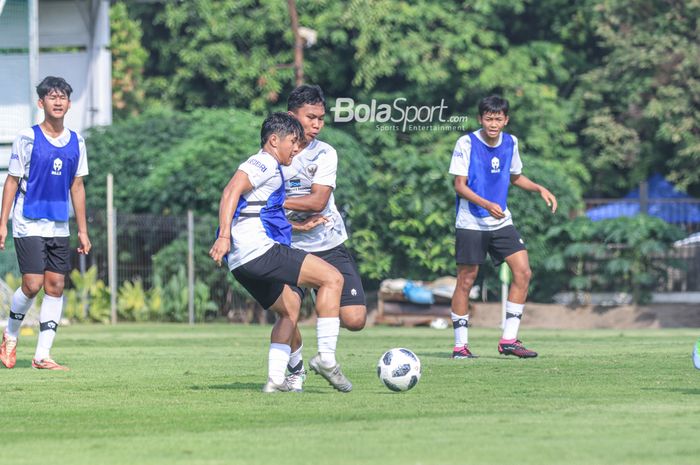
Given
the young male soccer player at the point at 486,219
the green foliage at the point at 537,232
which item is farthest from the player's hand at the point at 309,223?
the green foliage at the point at 537,232

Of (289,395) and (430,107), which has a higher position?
(430,107)

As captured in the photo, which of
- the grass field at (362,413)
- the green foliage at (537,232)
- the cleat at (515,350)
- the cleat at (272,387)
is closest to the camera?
the grass field at (362,413)

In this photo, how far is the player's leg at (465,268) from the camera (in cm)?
1346

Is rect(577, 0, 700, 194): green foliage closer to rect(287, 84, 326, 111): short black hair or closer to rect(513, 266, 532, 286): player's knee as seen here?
rect(513, 266, 532, 286): player's knee

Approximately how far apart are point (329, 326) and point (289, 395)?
1.78 ft

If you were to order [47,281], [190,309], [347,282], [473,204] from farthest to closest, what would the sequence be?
1. [190,309]
2. [473,204]
3. [47,281]
4. [347,282]

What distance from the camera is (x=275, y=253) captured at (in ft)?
31.3

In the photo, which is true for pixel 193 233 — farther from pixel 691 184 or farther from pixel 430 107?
pixel 691 184

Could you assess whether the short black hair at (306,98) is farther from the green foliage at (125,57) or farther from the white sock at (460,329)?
the green foliage at (125,57)

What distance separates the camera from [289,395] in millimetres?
9719

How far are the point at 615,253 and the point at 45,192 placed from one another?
1433 centimetres

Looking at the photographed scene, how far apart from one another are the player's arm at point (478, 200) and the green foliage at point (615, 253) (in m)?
11.5

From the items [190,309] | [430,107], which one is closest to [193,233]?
[190,309]

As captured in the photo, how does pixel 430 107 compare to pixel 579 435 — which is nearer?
pixel 579 435
